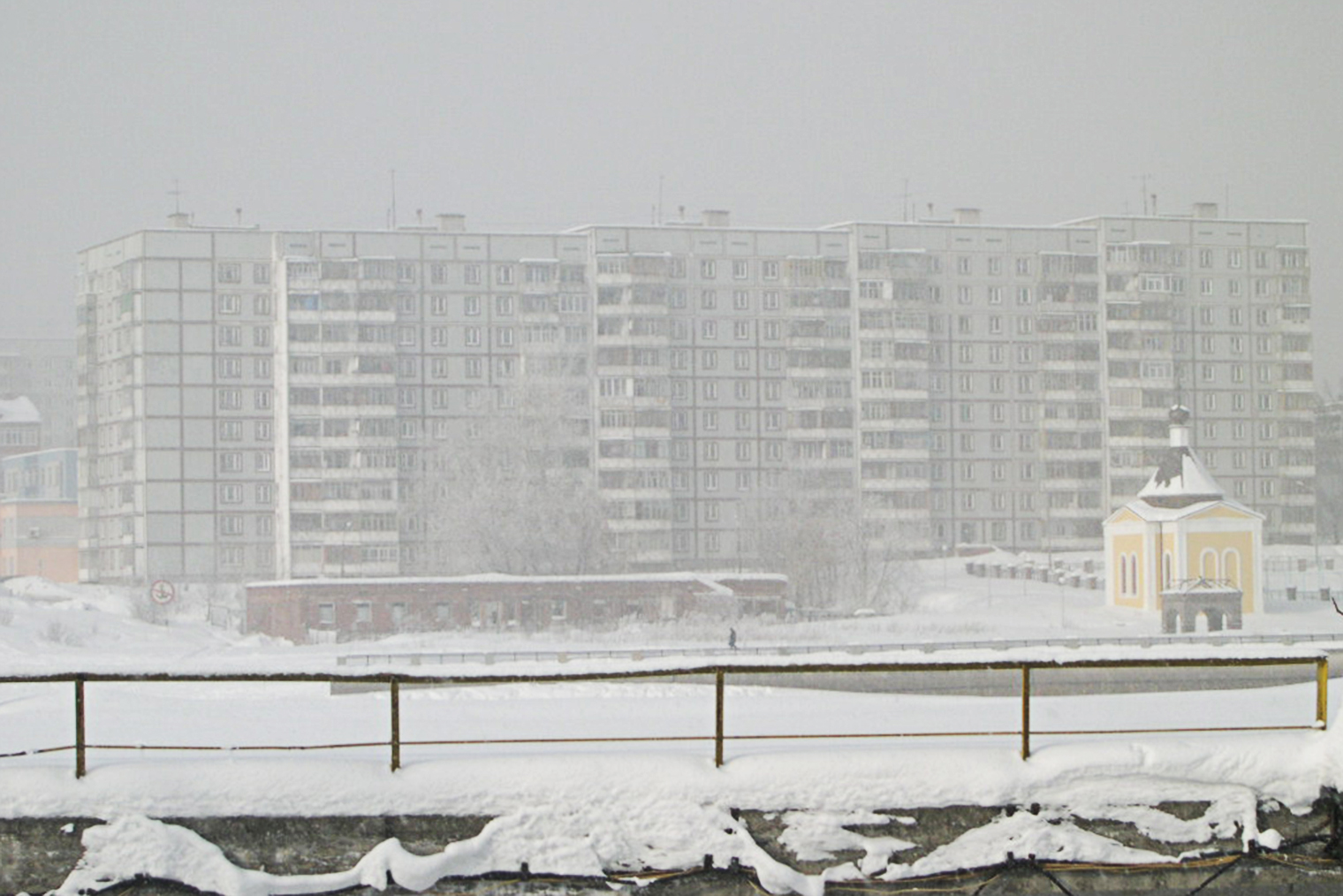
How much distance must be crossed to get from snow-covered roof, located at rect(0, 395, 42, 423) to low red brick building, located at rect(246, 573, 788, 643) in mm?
79935

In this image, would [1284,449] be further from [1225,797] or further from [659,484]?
[1225,797]

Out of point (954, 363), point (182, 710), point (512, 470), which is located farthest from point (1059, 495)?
point (182, 710)

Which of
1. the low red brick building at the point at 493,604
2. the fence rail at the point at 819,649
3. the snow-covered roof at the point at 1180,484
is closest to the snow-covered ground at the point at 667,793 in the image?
the fence rail at the point at 819,649

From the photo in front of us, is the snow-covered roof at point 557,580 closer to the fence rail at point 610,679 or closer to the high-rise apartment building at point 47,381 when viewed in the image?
the fence rail at point 610,679

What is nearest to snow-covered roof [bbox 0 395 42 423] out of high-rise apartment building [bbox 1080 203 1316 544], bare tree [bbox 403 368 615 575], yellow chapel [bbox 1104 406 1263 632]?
bare tree [bbox 403 368 615 575]

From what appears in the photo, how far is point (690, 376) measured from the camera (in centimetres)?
8869

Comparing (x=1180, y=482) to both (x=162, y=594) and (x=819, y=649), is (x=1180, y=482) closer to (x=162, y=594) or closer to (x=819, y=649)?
(x=819, y=649)

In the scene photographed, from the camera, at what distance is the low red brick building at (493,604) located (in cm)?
6125

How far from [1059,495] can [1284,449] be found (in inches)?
549

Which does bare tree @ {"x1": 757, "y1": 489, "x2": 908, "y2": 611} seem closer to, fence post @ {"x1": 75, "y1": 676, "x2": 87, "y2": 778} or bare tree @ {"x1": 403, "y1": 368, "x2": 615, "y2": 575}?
bare tree @ {"x1": 403, "y1": 368, "x2": 615, "y2": 575}

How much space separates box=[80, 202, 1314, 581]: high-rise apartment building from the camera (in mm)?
85250

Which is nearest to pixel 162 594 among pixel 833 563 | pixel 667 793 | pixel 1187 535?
pixel 833 563

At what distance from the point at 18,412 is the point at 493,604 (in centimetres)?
8498

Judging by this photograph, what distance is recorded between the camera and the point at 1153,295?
92.2m
